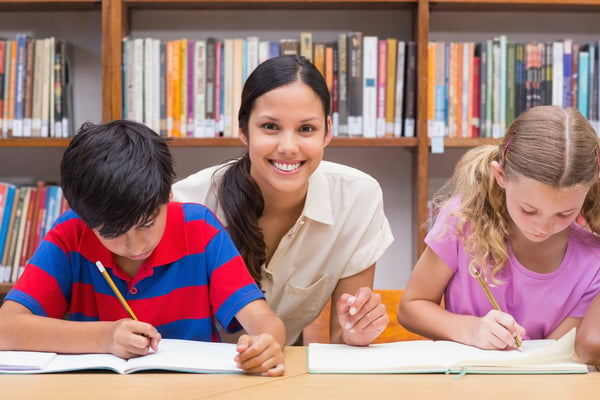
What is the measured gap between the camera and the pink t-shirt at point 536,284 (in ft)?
4.98

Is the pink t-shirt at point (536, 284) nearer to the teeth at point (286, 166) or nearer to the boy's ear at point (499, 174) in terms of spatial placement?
the boy's ear at point (499, 174)

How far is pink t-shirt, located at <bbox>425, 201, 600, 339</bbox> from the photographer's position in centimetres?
152

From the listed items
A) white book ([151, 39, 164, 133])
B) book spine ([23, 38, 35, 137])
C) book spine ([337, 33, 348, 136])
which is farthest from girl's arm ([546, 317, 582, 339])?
book spine ([23, 38, 35, 137])

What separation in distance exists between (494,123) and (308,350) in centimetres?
135

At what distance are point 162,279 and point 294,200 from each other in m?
0.39

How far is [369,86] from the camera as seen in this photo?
2395 mm

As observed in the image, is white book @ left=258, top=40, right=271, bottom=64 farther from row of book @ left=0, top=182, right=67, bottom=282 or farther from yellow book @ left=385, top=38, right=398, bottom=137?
row of book @ left=0, top=182, right=67, bottom=282

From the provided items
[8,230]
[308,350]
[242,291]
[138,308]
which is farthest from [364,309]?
[8,230]

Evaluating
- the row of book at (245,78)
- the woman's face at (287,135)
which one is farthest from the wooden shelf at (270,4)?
the woman's face at (287,135)

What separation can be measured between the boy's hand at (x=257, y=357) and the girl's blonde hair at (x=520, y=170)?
19.5 inches

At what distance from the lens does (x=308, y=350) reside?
1321 mm
